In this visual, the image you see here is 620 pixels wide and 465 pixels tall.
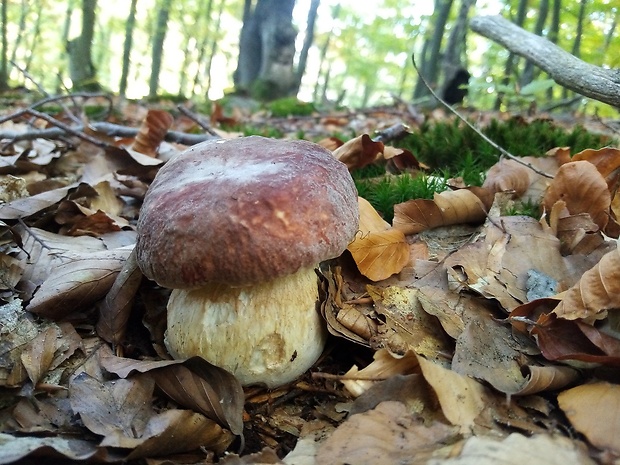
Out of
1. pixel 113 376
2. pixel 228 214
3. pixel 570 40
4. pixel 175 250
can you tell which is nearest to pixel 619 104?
pixel 228 214

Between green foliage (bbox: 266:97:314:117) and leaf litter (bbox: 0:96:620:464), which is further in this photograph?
green foliage (bbox: 266:97:314:117)

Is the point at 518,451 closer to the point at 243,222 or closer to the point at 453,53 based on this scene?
the point at 243,222

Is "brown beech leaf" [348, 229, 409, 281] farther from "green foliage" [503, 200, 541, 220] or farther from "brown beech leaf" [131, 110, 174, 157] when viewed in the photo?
"brown beech leaf" [131, 110, 174, 157]

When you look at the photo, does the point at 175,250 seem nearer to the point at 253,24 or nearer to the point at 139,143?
the point at 139,143

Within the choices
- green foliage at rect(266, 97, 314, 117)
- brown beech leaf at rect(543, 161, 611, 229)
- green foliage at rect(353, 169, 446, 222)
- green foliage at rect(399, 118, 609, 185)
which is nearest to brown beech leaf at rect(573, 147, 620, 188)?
brown beech leaf at rect(543, 161, 611, 229)

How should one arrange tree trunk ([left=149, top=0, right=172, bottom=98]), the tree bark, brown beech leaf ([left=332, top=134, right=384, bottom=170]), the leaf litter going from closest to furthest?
the leaf litter < the tree bark < brown beech leaf ([left=332, top=134, right=384, bottom=170]) < tree trunk ([left=149, top=0, right=172, bottom=98])

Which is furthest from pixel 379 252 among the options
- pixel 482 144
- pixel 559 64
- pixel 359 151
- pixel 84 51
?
pixel 84 51

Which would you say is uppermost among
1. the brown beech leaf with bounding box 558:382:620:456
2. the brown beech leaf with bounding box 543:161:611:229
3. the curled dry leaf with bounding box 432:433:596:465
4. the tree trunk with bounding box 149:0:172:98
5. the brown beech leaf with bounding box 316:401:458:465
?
the brown beech leaf with bounding box 543:161:611:229
